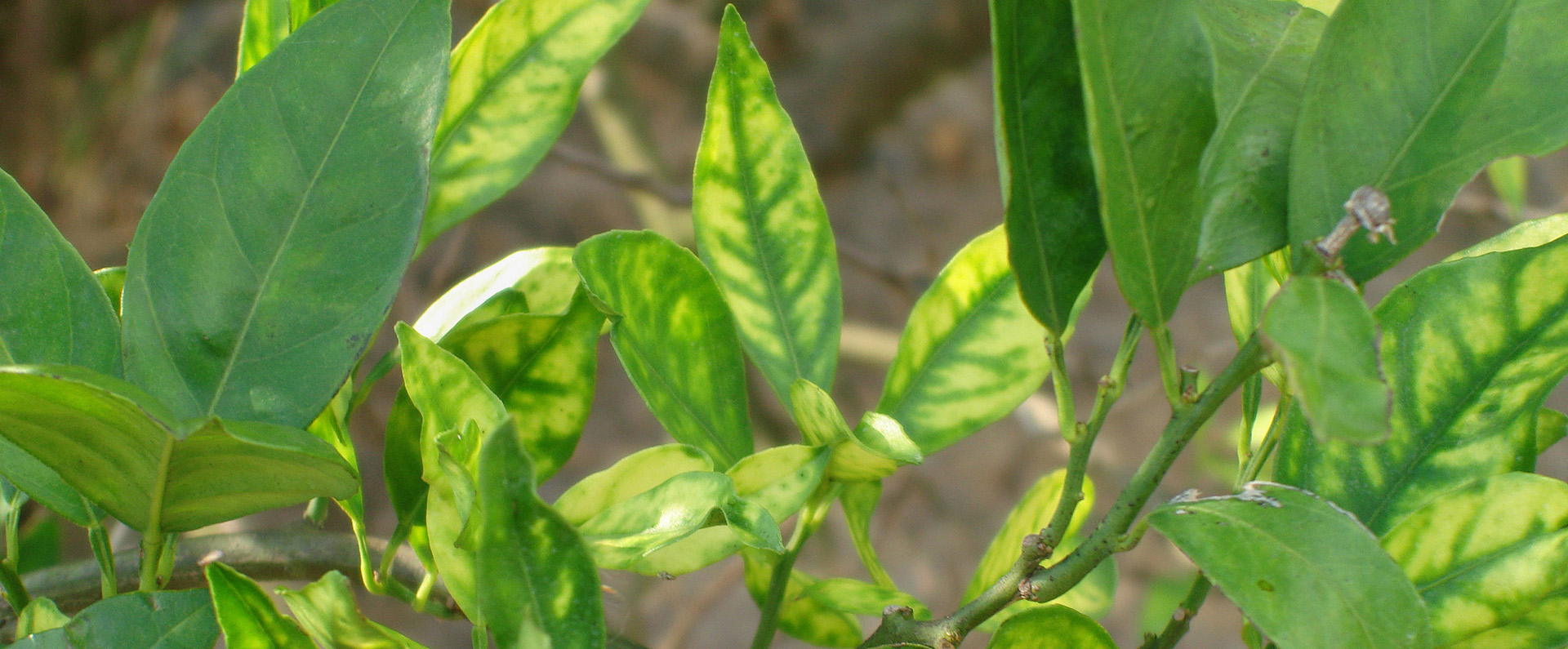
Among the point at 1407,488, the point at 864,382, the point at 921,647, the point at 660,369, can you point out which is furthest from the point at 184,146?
the point at 864,382

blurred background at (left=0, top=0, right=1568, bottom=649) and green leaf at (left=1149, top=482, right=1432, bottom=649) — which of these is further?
blurred background at (left=0, top=0, right=1568, bottom=649)

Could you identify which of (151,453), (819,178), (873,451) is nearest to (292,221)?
(151,453)

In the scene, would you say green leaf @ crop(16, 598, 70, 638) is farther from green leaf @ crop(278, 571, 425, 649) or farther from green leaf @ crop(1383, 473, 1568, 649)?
green leaf @ crop(1383, 473, 1568, 649)

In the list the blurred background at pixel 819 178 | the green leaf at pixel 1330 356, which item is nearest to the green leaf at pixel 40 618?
the green leaf at pixel 1330 356

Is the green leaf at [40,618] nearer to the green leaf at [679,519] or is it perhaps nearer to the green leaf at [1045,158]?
the green leaf at [679,519]

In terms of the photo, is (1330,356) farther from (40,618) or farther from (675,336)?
(40,618)

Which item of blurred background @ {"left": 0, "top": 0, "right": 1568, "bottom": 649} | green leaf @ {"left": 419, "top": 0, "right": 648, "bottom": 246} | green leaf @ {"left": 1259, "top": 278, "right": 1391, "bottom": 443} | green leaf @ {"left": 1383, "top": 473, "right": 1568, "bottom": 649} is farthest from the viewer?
blurred background @ {"left": 0, "top": 0, "right": 1568, "bottom": 649}

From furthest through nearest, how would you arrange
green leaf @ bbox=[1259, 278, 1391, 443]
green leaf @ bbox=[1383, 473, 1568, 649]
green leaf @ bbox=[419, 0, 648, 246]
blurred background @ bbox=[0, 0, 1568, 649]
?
1. blurred background @ bbox=[0, 0, 1568, 649]
2. green leaf @ bbox=[419, 0, 648, 246]
3. green leaf @ bbox=[1383, 473, 1568, 649]
4. green leaf @ bbox=[1259, 278, 1391, 443]

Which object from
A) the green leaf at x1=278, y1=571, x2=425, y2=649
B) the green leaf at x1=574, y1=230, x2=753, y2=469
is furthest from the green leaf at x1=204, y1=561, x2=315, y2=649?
the green leaf at x1=574, y1=230, x2=753, y2=469
